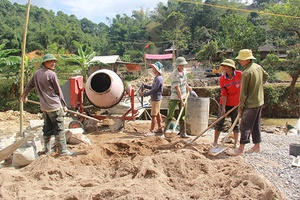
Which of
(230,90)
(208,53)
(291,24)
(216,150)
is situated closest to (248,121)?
(216,150)

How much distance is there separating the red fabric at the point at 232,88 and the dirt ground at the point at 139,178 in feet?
3.10

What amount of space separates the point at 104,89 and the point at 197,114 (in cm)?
240

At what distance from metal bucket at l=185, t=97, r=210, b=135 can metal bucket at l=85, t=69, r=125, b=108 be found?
5.71 ft

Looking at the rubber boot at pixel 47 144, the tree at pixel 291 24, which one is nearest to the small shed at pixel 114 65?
the tree at pixel 291 24

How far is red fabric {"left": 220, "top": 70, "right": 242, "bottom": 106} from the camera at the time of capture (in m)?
4.84

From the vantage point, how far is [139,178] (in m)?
3.44

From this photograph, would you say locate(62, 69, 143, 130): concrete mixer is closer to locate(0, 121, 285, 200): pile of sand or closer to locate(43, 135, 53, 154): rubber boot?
locate(43, 135, 53, 154): rubber boot

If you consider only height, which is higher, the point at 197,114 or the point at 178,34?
the point at 178,34

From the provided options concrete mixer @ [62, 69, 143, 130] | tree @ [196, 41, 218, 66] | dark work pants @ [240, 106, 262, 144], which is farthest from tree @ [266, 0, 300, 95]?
dark work pants @ [240, 106, 262, 144]

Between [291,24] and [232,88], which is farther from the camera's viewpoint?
[291,24]

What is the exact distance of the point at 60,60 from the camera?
17.4m

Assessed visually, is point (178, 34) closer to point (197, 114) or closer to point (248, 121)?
point (197, 114)

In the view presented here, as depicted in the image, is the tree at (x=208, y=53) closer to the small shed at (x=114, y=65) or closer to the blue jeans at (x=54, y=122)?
the small shed at (x=114, y=65)

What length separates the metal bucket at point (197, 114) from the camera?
259 inches
